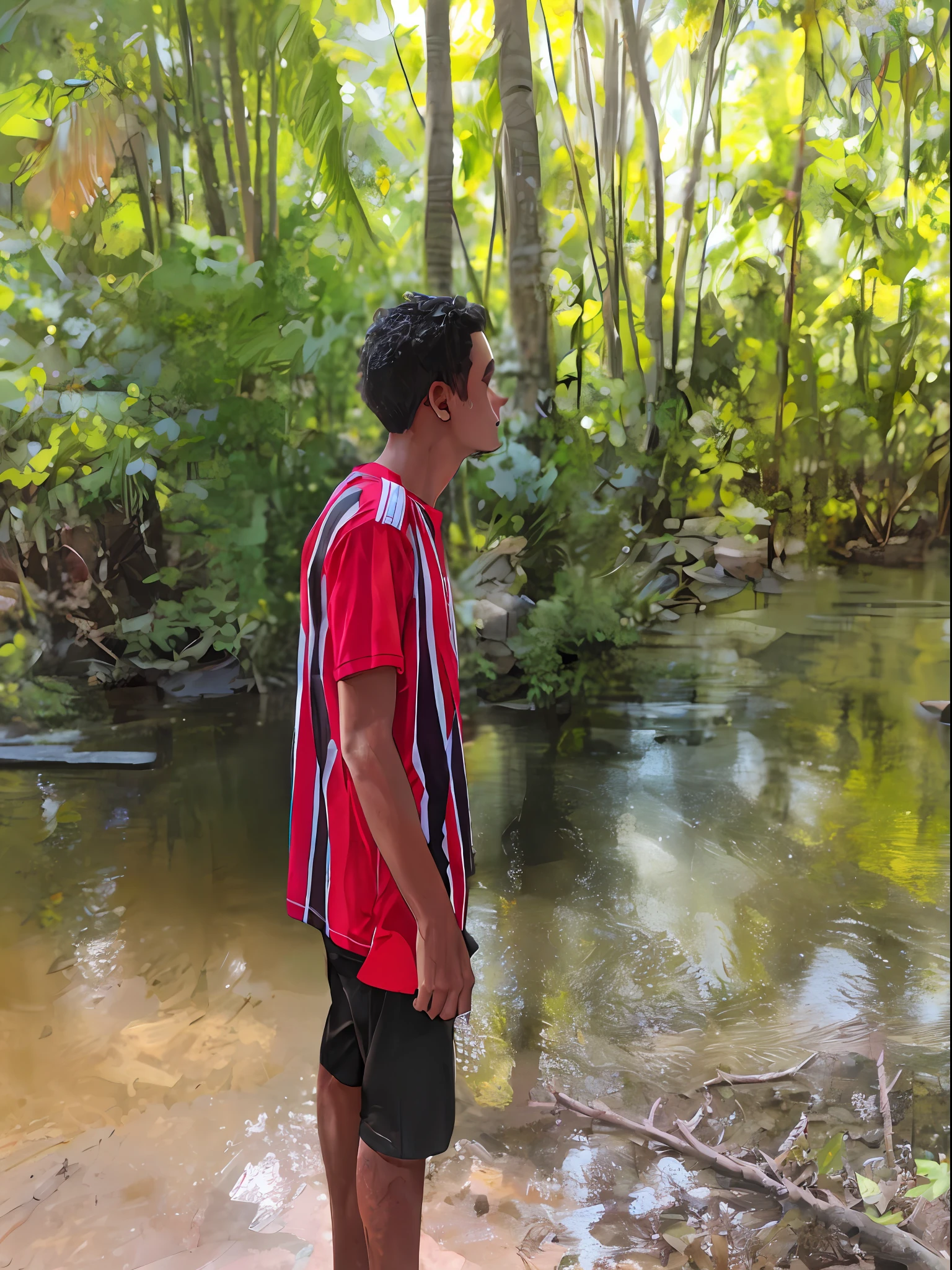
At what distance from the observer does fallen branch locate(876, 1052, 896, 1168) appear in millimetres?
1815

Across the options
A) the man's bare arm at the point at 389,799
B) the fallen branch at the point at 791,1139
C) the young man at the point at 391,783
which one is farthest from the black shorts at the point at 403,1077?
the fallen branch at the point at 791,1139

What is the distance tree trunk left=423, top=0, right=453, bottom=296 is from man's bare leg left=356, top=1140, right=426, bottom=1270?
1.59 metres

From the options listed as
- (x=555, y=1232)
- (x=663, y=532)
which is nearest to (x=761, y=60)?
(x=663, y=532)

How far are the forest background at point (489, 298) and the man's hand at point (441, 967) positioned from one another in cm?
91

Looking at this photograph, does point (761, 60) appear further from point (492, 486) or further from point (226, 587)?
point (226, 587)

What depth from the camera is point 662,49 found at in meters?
1.81

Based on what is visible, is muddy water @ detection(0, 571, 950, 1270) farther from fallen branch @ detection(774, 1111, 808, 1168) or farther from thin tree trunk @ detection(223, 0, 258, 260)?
thin tree trunk @ detection(223, 0, 258, 260)

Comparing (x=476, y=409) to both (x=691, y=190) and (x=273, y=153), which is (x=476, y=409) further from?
(x=691, y=190)

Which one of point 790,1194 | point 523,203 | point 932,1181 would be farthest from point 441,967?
point 523,203

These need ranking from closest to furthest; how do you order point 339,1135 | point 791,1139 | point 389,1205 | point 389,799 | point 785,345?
point 389,799
point 389,1205
point 339,1135
point 791,1139
point 785,345

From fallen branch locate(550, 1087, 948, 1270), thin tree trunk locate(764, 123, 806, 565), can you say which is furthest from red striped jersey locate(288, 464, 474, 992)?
thin tree trunk locate(764, 123, 806, 565)

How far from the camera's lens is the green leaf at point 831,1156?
179 cm

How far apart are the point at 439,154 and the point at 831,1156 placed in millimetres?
2287

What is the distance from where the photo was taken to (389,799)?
0.99m
